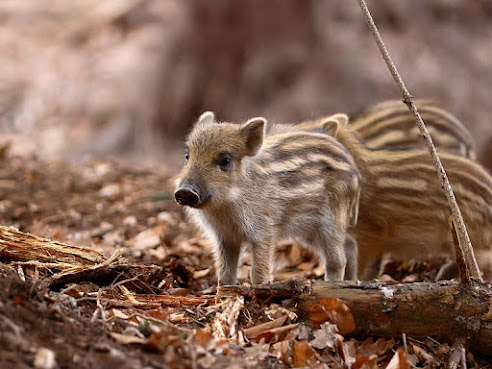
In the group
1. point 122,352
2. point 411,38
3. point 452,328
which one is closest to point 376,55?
point 411,38

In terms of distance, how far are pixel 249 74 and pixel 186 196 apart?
275 inches

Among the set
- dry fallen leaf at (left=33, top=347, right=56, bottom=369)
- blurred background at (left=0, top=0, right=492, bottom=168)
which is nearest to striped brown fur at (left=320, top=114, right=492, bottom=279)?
dry fallen leaf at (left=33, top=347, right=56, bottom=369)

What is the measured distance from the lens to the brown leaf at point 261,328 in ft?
11.6

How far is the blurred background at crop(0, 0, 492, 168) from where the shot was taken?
420 inches

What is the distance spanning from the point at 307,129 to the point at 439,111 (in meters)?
1.67

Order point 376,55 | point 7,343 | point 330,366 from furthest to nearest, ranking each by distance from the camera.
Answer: point 376,55
point 330,366
point 7,343

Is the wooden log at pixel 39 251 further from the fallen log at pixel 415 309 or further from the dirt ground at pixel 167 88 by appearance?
the fallen log at pixel 415 309

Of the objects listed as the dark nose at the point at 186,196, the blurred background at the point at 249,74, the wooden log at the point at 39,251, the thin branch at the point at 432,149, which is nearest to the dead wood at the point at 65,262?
the wooden log at the point at 39,251

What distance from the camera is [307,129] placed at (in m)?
5.75

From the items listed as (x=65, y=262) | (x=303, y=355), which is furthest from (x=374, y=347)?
(x=65, y=262)

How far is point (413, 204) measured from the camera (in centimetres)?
559

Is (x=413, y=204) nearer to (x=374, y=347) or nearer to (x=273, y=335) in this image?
(x=374, y=347)

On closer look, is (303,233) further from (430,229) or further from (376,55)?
(376,55)

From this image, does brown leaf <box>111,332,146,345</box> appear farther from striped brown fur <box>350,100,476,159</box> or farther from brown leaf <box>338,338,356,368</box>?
striped brown fur <box>350,100,476,159</box>
